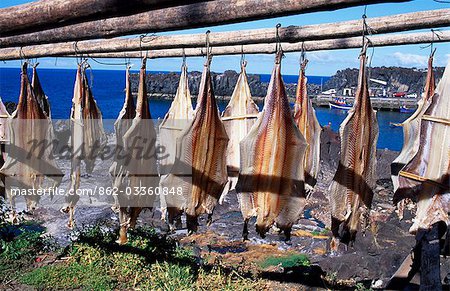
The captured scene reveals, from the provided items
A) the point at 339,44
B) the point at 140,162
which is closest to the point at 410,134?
the point at 339,44

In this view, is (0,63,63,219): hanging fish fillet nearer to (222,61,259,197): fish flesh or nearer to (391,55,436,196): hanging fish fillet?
(222,61,259,197): fish flesh

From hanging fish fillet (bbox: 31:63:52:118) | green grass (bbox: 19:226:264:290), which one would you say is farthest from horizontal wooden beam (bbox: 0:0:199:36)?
green grass (bbox: 19:226:264:290)

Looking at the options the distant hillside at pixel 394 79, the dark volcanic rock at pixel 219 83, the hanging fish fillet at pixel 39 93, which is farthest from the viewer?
the distant hillside at pixel 394 79

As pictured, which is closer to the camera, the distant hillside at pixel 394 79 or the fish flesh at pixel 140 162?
the fish flesh at pixel 140 162

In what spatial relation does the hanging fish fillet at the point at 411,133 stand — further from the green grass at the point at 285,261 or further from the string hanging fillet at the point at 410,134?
the green grass at the point at 285,261

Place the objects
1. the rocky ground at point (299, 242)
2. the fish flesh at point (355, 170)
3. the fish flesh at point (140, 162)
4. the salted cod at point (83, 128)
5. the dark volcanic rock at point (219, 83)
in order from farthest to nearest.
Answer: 1. the dark volcanic rock at point (219, 83)
2. the rocky ground at point (299, 242)
3. the salted cod at point (83, 128)
4. the fish flesh at point (140, 162)
5. the fish flesh at point (355, 170)

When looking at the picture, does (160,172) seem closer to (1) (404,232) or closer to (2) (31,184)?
(2) (31,184)

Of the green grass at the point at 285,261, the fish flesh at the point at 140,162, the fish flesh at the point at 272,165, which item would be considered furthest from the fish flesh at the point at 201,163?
the green grass at the point at 285,261

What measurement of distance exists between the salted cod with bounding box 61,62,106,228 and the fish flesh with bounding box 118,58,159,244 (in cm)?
55

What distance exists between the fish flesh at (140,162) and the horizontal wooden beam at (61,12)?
1.18 metres

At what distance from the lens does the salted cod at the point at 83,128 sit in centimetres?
383

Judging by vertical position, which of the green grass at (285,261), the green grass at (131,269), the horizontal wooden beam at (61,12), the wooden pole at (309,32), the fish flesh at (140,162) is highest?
the wooden pole at (309,32)

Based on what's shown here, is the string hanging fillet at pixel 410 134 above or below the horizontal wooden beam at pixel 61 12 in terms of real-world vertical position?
below

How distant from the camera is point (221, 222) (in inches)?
638
